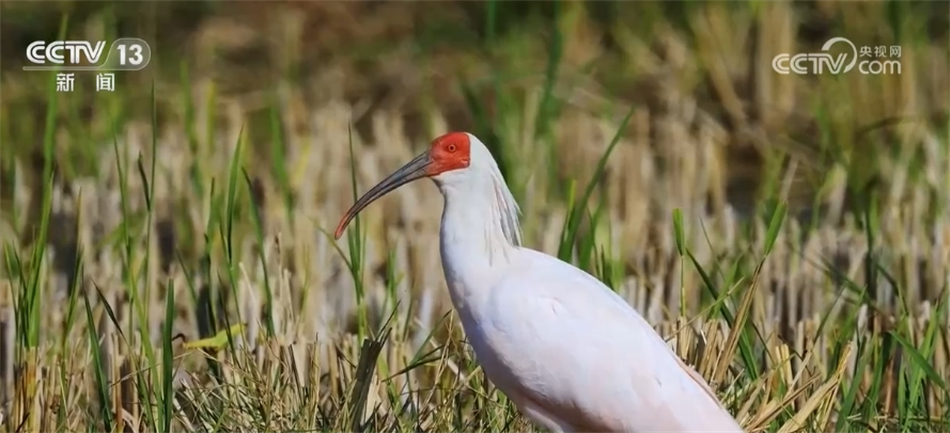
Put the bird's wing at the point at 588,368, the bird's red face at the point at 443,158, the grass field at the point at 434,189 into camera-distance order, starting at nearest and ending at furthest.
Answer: the bird's wing at the point at 588,368
the bird's red face at the point at 443,158
the grass field at the point at 434,189

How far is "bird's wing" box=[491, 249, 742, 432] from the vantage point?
461 centimetres

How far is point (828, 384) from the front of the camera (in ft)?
16.2

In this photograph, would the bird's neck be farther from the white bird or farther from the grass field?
the grass field

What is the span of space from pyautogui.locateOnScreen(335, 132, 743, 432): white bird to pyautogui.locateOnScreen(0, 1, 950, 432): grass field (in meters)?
0.59

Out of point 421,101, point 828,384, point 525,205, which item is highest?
point 421,101

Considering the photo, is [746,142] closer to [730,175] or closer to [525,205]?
[730,175]

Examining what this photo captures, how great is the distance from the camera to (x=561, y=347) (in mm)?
4629

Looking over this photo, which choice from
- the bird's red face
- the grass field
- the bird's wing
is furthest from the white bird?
the grass field

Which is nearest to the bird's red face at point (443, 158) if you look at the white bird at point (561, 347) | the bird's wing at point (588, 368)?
the white bird at point (561, 347)

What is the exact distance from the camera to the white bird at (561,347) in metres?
4.61

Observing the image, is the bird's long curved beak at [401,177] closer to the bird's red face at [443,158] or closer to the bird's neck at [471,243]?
the bird's red face at [443,158]

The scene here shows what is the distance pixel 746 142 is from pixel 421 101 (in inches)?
48.7

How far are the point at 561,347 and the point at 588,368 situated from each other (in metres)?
0.10

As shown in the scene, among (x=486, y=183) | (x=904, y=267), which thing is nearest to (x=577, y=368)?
(x=486, y=183)
